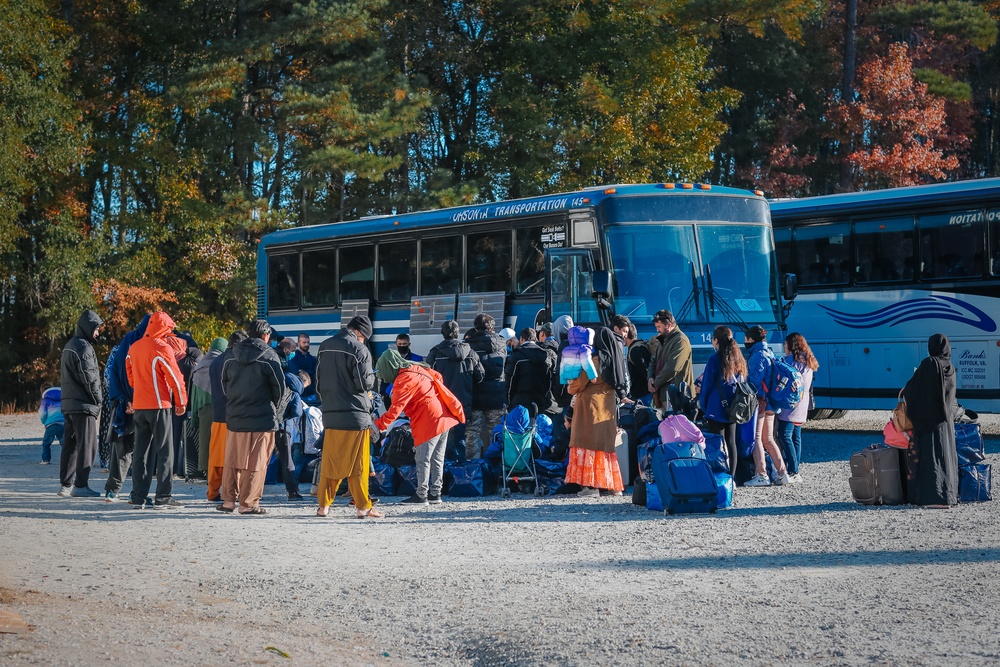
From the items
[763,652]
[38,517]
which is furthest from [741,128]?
[763,652]

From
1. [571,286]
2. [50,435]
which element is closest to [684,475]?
[571,286]

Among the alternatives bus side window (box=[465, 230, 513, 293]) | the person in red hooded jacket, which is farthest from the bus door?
the person in red hooded jacket

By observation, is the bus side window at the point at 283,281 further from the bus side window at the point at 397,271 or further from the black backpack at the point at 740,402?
the black backpack at the point at 740,402

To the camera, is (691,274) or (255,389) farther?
(691,274)

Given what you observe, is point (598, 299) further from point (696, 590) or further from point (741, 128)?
point (741, 128)

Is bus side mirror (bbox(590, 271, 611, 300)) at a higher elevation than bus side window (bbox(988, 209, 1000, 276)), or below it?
below

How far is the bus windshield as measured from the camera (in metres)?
16.5

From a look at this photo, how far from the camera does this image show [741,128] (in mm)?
44375

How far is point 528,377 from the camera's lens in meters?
13.4

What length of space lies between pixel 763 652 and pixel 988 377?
12.8m

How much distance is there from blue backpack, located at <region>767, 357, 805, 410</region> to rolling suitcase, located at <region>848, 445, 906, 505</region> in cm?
148

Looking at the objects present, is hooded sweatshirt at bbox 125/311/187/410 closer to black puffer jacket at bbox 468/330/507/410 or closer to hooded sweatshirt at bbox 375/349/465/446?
hooded sweatshirt at bbox 375/349/465/446

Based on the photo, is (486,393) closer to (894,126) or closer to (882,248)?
(882,248)

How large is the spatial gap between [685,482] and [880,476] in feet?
5.93
